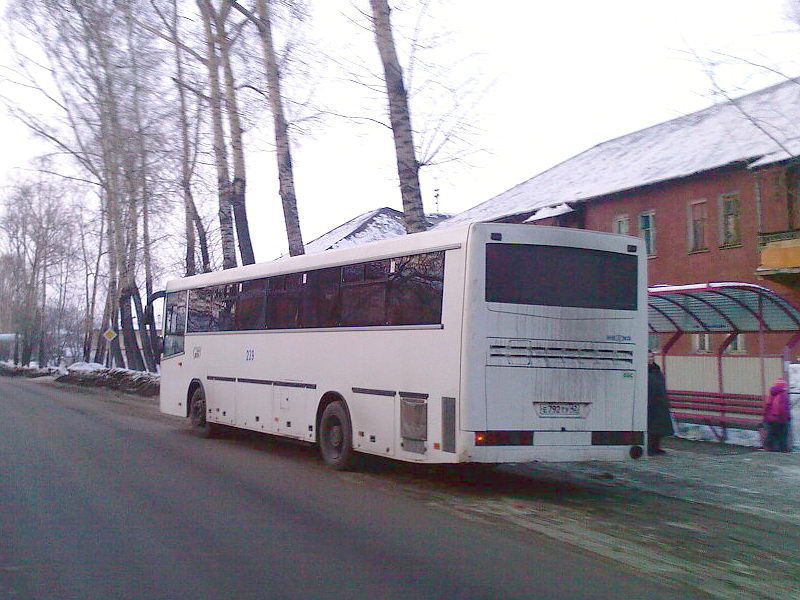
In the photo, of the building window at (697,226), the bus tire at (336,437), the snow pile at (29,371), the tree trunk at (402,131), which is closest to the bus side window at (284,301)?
the bus tire at (336,437)

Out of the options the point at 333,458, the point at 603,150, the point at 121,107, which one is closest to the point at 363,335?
the point at 333,458

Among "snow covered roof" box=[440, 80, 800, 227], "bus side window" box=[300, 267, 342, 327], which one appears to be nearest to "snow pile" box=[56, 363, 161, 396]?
"snow covered roof" box=[440, 80, 800, 227]

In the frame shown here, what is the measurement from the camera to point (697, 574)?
6914mm

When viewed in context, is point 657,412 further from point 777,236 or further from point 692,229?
point 692,229

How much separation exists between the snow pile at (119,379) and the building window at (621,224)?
17.2 m

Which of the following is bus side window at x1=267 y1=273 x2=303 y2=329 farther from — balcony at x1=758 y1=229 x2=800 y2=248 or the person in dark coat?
balcony at x1=758 y1=229 x2=800 y2=248

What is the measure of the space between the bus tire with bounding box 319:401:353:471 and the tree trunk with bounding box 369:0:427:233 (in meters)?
5.91

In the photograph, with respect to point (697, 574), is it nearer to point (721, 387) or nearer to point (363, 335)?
point (363, 335)

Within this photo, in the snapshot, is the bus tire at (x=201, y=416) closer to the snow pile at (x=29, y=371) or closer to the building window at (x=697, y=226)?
the building window at (x=697, y=226)

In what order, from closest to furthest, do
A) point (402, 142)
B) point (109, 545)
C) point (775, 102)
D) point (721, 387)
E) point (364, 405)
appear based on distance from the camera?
point (109, 545), point (364, 405), point (721, 387), point (402, 142), point (775, 102)

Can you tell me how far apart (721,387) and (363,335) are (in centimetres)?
793

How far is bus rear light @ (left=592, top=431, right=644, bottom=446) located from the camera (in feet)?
34.3

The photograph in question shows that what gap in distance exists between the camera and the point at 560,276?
10406 millimetres

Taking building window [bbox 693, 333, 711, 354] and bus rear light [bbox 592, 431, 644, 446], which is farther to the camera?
building window [bbox 693, 333, 711, 354]
